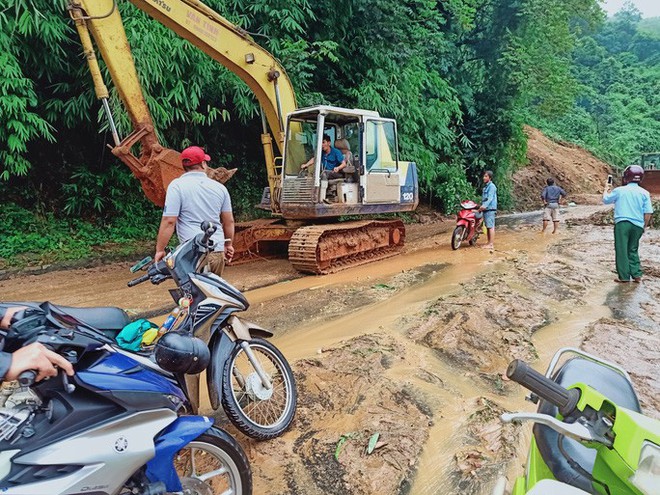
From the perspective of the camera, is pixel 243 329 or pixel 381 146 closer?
pixel 243 329

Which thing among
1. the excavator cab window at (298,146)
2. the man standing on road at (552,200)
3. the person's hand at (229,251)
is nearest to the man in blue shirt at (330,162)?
the excavator cab window at (298,146)

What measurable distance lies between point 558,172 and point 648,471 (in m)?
24.4

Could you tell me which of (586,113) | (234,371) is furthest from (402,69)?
(586,113)

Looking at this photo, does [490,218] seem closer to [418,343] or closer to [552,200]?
[552,200]

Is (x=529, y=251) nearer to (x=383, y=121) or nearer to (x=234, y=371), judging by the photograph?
(x=383, y=121)

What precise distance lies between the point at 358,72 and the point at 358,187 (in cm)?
541

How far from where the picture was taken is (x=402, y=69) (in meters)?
12.7

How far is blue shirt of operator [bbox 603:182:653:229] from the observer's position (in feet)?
21.1

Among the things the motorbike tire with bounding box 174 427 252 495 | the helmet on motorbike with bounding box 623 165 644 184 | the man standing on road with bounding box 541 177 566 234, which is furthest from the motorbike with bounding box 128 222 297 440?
the man standing on road with bounding box 541 177 566 234

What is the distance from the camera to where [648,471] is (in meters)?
1.02

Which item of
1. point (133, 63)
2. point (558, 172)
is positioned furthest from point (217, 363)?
point (558, 172)

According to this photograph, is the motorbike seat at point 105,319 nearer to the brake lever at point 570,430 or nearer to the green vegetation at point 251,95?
the brake lever at point 570,430

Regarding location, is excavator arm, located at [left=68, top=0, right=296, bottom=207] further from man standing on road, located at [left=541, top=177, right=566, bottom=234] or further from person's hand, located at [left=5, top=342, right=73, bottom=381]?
man standing on road, located at [left=541, top=177, right=566, bottom=234]

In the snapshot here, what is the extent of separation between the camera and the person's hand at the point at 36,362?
55.2 inches
